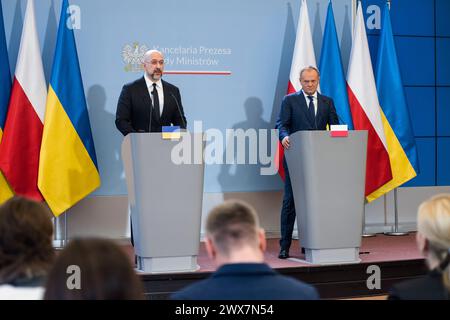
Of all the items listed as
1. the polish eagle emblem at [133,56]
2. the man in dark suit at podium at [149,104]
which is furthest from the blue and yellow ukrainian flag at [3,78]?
the man in dark suit at podium at [149,104]

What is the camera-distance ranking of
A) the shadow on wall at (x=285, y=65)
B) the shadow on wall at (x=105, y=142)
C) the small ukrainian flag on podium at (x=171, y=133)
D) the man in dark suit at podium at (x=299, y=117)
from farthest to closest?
the shadow on wall at (x=285, y=65)
the shadow on wall at (x=105, y=142)
the man in dark suit at podium at (x=299, y=117)
the small ukrainian flag on podium at (x=171, y=133)

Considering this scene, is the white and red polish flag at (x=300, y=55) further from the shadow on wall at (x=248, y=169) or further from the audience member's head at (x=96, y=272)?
the audience member's head at (x=96, y=272)

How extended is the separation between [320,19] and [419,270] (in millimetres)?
2969

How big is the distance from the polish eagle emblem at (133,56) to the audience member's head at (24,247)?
4587mm

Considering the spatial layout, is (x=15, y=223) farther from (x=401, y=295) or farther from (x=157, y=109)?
(x=157, y=109)

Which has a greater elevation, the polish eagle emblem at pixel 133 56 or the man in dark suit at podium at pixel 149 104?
the polish eagle emblem at pixel 133 56

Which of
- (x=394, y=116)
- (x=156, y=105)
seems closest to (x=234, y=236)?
(x=156, y=105)

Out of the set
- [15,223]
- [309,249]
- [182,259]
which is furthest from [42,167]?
[15,223]

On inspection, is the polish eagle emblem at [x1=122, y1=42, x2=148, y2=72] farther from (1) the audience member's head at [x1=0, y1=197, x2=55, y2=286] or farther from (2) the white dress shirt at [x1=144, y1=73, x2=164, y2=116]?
(1) the audience member's head at [x1=0, y1=197, x2=55, y2=286]

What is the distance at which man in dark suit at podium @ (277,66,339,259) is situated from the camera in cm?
528

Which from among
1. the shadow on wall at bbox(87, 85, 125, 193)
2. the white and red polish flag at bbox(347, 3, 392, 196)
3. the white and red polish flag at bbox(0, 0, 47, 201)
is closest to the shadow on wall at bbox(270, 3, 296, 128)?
the white and red polish flag at bbox(347, 3, 392, 196)

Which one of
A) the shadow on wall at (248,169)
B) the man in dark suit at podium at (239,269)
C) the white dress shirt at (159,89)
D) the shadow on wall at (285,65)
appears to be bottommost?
the man in dark suit at podium at (239,269)

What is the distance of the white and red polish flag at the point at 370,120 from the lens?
6570 millimetres

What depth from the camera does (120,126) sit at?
5.02m
